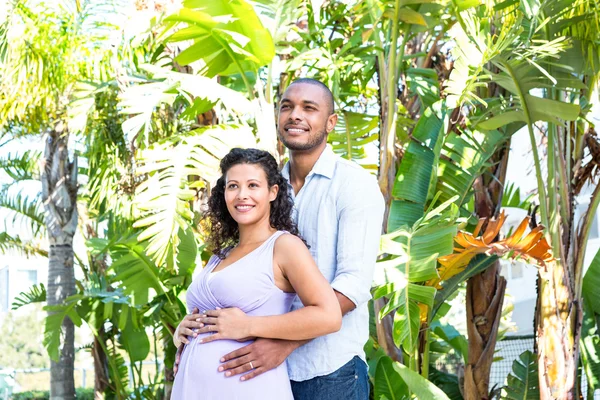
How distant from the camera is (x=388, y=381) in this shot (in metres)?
5.72

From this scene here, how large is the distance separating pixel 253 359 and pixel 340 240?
0.46m

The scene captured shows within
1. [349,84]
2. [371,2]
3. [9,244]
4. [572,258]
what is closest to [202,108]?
[371,2]

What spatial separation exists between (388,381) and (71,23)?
249 inches

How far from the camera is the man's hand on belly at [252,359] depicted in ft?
7.65

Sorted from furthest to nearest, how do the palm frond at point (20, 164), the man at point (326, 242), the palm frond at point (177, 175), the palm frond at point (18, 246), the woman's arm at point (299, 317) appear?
the palm frond at point (18, 246), the palm frond at point (20, 164), the palm frond at point (177, 175), the man at point (326, 242), the woman's arm at point (299, 317)

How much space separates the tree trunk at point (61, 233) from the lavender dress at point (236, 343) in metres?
8.20

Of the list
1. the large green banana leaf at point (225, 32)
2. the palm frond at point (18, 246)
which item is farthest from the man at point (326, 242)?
the palm frond at point (18, 246)

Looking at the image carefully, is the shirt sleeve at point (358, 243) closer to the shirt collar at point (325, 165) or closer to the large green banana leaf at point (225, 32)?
the shirt collar at point (325, 165)

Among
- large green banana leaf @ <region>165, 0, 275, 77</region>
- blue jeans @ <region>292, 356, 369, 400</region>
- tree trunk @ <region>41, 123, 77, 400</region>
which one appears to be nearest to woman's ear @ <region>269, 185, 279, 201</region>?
blue jeans @ <region>292, 356, 369, 400</region>

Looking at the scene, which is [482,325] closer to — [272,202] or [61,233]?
[272,202]

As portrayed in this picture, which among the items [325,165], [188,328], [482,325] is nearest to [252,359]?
[188,328]

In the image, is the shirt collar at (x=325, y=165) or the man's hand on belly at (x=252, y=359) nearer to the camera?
the man's hand on belly at (x=252, y=359)

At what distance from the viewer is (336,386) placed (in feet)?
8.09

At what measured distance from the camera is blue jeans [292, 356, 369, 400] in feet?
8.05
